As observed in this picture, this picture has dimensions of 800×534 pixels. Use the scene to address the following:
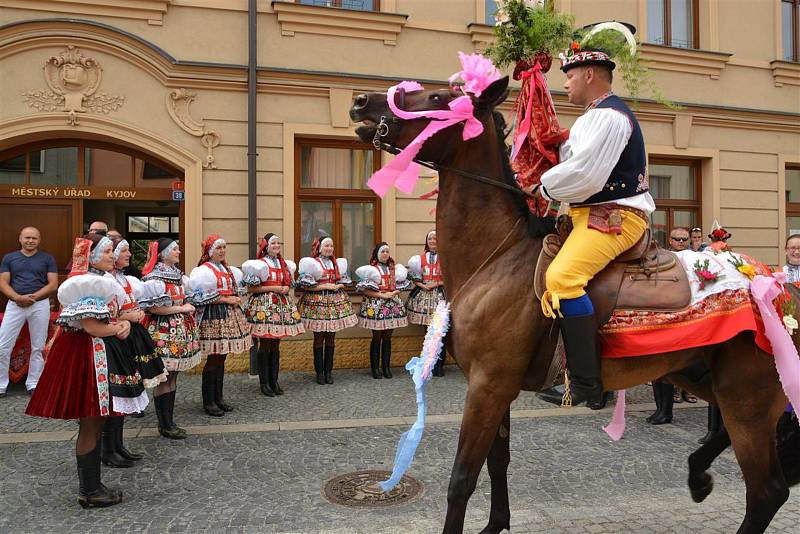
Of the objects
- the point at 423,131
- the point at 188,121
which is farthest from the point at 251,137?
the point at 423,131

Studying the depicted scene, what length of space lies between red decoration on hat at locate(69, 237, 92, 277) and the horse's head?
2.55 meters

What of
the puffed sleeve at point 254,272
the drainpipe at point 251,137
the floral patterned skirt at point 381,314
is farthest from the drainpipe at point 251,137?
the floral patterned skirt at point 381,314

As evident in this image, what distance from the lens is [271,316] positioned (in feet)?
24.5

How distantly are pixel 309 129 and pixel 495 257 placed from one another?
6.77 meters

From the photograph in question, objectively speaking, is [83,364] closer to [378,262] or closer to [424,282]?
[378,262]

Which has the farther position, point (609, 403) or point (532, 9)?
point (609, 403)

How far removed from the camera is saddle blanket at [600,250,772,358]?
2.92 meters

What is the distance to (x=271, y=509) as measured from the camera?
393 centimetres

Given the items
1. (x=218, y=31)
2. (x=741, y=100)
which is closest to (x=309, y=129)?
(x=218, y=31)

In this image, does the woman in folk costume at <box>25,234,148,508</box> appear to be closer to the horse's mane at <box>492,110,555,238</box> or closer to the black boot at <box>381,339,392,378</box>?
the horse's mane at <box>492,110,555,238</box>

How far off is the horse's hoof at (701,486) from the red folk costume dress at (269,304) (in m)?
5.15

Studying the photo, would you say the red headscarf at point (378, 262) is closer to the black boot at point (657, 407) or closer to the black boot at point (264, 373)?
the black boot at point (264, 373)

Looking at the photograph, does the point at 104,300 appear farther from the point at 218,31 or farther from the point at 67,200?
the point at 218,31

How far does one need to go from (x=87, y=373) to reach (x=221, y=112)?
572cm
